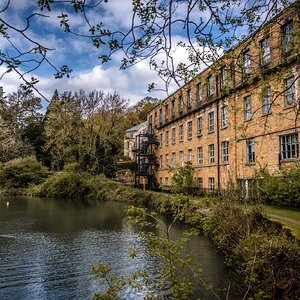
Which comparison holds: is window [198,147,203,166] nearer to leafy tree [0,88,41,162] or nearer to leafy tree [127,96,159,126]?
leafy tree [0,88,41,162]

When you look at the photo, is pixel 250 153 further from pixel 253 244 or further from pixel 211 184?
pixel 253 244

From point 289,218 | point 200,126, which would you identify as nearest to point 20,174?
point 200,126

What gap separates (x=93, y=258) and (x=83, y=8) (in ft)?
31.1

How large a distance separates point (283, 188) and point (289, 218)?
3.42 m

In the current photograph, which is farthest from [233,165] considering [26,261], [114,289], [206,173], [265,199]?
[114,289]

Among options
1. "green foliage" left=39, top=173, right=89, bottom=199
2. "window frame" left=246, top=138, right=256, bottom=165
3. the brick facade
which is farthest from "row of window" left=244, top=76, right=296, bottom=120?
"green foliage" left=39, top=173, right=89, bottom=199

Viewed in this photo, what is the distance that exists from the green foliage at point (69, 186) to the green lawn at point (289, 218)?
25117mm

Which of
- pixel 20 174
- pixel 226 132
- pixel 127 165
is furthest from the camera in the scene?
pixel 127 165

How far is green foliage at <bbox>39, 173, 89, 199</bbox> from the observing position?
35.9 metres

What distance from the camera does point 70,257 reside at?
11070 millimetres

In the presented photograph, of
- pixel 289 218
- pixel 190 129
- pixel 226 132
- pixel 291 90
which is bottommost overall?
pixel 289 218

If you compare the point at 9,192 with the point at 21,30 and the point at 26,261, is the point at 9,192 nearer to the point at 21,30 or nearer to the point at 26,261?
the point at 26,261

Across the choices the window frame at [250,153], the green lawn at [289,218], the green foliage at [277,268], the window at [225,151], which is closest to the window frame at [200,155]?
the window at [225,151]

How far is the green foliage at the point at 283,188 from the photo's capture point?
551 inches
